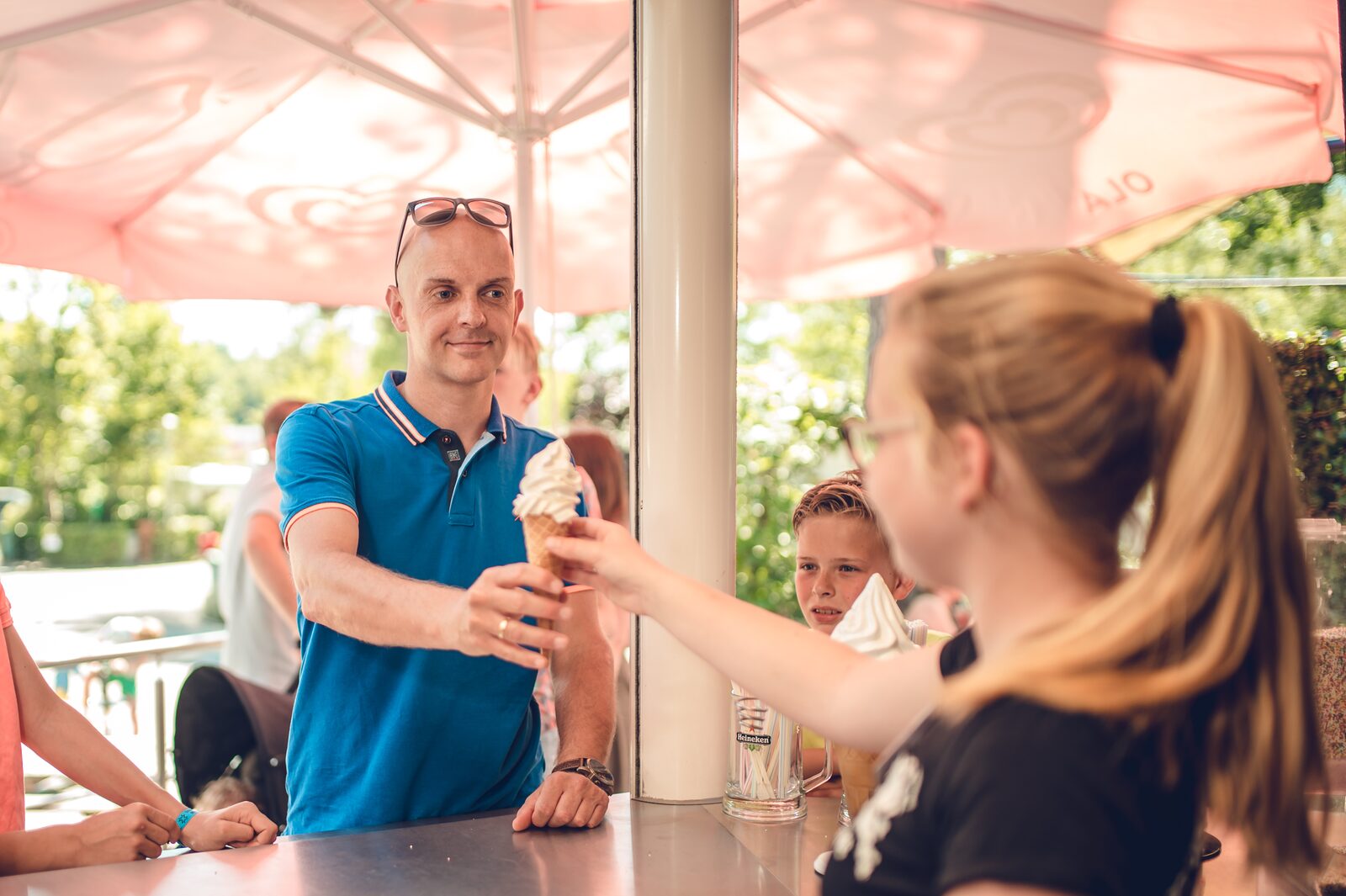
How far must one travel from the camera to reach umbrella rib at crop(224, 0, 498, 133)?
12.0 ft

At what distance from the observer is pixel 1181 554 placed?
0.92 meters

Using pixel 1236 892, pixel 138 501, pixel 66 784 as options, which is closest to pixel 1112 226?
pixel 1236 892

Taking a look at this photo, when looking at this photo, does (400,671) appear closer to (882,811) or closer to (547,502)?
(547,502)

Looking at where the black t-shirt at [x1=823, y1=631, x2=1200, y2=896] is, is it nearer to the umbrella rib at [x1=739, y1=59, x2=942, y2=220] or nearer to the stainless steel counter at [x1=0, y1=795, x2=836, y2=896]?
the stainless steel counter at [x1=0, y1=795, x2=836, y2=896]

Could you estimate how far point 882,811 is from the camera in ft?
3.32

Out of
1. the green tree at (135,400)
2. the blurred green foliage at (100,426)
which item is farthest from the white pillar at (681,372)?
the green tree at (135,400)

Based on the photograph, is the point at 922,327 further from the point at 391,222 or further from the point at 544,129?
the point at 391,222

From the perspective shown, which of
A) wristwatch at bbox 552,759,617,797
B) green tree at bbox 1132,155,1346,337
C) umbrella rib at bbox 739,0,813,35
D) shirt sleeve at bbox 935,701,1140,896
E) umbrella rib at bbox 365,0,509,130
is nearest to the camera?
shirt sleeve at bbox 935,701,1140,896

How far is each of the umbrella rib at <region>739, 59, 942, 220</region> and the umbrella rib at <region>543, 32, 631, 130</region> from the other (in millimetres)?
518

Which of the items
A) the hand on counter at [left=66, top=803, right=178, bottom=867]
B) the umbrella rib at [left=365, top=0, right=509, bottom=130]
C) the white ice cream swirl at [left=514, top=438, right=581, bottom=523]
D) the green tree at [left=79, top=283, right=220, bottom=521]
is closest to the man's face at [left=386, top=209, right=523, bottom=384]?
the white ice cream swirl at [left=514, top=438, right=581, bottom=523]

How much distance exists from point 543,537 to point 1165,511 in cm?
88

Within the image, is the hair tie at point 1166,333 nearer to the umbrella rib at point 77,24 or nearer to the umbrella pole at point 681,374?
the umbrella pole at point 681,374

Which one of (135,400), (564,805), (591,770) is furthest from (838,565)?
(135,400)

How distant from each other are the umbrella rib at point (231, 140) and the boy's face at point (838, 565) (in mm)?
2671
